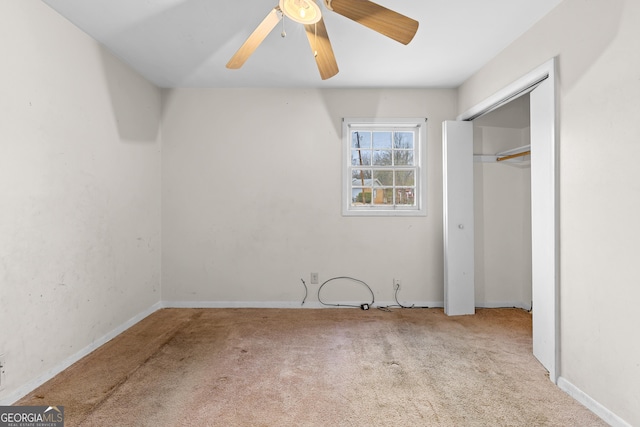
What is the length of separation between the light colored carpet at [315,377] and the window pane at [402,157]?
1827 millimetres

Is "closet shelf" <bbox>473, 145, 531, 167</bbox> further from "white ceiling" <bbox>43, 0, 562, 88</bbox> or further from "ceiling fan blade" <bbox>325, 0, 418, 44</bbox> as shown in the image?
"ceiling fan blade" <bbox>325, 0, 418, 44</bbox>

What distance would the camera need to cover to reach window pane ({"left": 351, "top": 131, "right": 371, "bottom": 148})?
156 inches

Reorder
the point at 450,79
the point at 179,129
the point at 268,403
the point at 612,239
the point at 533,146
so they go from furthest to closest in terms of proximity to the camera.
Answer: the point at 179,129
the point at 450,79
the point at 533,146
the point at 268,403
the point at 612,239

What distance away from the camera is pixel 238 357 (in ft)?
8.32

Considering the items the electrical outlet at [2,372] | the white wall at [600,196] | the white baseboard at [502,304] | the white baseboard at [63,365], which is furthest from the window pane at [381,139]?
the electrical outlet at [2,372]

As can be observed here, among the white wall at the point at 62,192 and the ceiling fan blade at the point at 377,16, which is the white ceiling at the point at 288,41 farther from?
the ceiling fan blade at the point at 377,16

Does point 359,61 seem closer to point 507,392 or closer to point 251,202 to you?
point 251,202

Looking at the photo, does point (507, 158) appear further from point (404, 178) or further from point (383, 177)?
point (383, 177)

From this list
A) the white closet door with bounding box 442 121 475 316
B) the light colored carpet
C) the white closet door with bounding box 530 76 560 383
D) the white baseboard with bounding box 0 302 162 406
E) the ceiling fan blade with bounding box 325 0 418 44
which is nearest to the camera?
the ceiling fan blade with bounding box 325 0 418 44

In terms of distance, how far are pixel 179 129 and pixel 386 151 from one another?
8.09 feet

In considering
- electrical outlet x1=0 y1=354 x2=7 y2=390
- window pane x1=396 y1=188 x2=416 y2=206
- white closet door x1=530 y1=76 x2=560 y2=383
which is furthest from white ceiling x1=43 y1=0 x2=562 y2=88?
electrical outlet x1=0 y1=354 x2=7 y2=390

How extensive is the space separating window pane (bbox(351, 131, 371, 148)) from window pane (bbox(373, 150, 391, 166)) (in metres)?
0.15

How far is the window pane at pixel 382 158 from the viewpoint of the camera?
396 cm

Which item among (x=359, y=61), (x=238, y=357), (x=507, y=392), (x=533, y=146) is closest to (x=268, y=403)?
(x=238, y=357)
